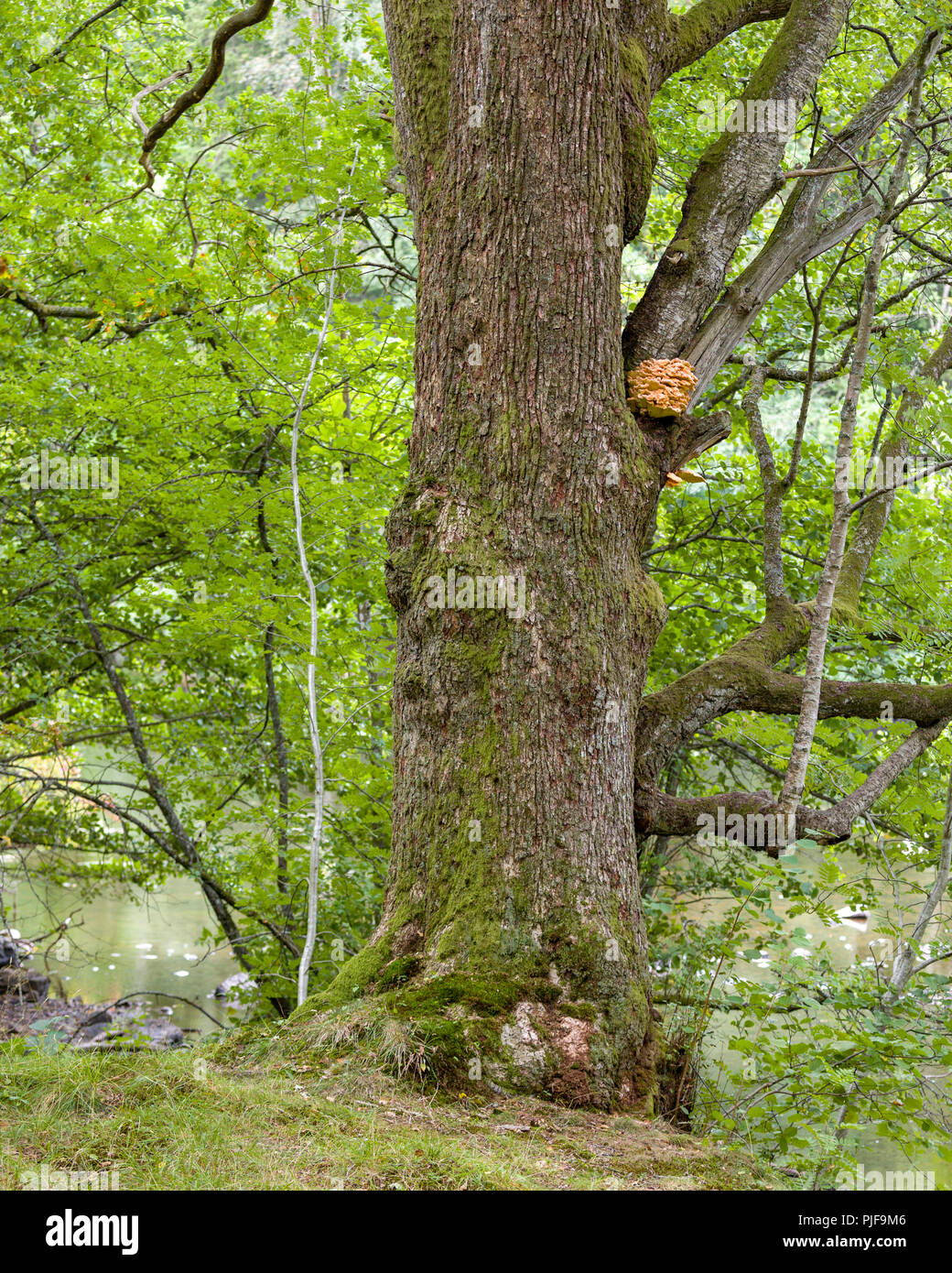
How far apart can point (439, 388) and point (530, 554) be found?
0.68 metres

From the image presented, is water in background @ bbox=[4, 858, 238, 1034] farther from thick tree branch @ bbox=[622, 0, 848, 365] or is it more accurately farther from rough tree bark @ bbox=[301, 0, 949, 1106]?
thick tree branch @ bbox=[622, 0, 848, 365]

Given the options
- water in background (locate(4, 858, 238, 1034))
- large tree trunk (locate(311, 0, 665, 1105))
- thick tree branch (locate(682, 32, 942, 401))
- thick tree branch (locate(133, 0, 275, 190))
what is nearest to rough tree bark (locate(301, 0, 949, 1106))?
large tree trunk (locate(311, 0, 665, 1105))

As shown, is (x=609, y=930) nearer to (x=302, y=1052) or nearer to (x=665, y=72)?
(x=302, y=1052)

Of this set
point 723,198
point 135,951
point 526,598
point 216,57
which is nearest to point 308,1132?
point 526,598

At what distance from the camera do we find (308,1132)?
7.75ft

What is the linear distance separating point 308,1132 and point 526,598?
162cm

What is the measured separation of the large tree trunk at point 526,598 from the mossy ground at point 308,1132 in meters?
0.20

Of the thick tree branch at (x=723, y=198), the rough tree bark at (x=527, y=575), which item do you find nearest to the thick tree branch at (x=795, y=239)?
the thick tree branch at (x=723, y=198)

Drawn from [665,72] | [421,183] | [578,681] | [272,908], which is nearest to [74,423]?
[272,908]

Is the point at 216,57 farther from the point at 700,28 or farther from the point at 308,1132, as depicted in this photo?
the point at 308,1132

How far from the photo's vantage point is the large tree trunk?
9.56 ft

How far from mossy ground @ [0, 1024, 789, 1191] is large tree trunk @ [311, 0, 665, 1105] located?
20cm

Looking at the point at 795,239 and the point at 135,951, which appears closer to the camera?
the point at 795,239

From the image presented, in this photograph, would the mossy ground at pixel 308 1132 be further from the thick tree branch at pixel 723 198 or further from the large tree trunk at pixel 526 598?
the thick tree branch at pixel 723 198
